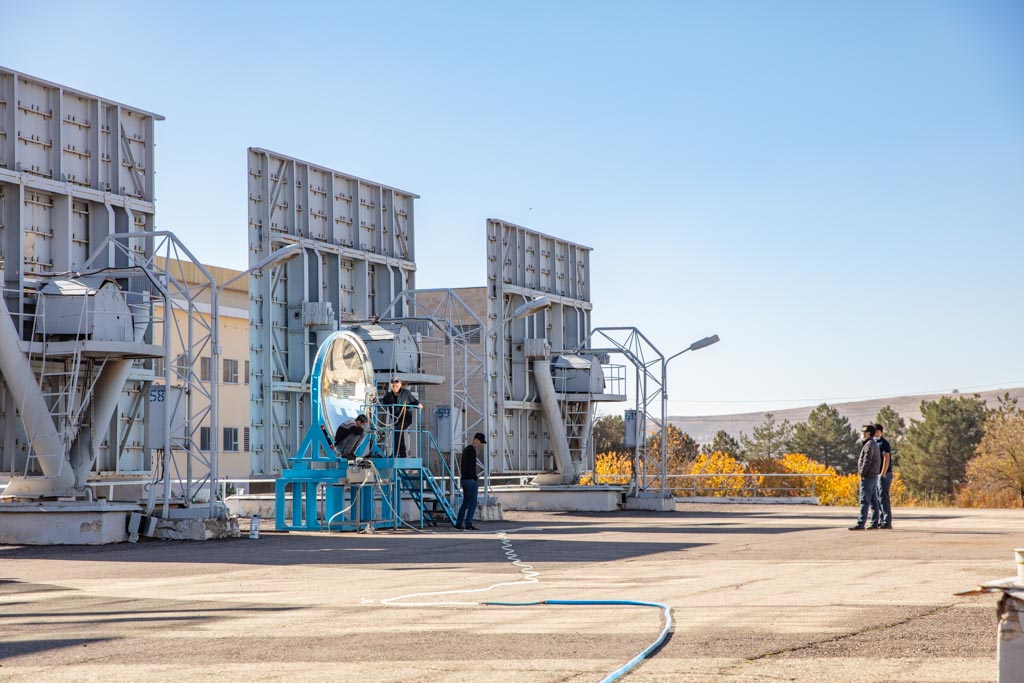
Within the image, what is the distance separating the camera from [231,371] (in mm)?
56406

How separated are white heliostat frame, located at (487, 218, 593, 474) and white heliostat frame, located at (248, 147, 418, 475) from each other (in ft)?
14.3

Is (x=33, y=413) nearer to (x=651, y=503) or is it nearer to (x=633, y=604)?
(x=633, y=604)

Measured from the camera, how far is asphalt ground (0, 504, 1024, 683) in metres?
7.69

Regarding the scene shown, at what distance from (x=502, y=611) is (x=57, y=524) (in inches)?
519

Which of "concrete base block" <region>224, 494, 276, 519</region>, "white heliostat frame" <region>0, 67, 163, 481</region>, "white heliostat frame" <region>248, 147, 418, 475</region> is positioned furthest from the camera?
"white heliostat frame" <region>248, 147, 418, 475</region>

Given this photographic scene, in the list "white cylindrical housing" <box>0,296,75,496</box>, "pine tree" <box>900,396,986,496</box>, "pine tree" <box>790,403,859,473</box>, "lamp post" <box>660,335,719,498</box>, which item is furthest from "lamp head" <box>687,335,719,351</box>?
"pine tree" <box>790,403,859,473</box>

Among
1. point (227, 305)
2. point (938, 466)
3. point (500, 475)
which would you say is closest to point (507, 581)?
point (500, 475)

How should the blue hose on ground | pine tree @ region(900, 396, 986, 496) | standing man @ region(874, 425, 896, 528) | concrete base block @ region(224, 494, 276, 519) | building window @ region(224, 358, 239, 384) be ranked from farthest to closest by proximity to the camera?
1. pine tree @ region(900, 396, 986, 496)
2. building window @ region(224, 358, 239, 384)
3. concrete base block @ region(224, 494, 276, 519)
4. standing man @ region(874, 425, 896, 528)
5. the blue hose on ground

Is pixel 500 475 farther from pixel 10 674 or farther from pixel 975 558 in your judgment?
pixel 10 674

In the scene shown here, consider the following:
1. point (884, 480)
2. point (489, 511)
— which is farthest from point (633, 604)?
point (489, 511)

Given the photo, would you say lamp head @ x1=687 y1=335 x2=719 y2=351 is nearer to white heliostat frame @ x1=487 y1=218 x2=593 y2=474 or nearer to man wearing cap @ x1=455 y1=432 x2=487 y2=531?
white heliostat frame @ x1=487 y1=218 x2=593 y2=474

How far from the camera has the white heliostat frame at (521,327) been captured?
38688 millimetres

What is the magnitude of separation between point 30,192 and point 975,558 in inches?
700

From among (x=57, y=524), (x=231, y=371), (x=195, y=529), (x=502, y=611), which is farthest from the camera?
(x=231, y=371)
